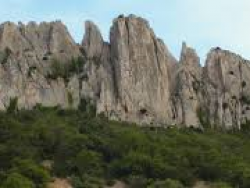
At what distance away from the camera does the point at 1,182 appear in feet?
239

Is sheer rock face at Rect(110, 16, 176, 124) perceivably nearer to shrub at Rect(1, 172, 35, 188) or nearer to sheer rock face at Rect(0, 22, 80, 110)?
sheer rock face at Rect(0, 22, 80, 110)

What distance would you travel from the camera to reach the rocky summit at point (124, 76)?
322 feet

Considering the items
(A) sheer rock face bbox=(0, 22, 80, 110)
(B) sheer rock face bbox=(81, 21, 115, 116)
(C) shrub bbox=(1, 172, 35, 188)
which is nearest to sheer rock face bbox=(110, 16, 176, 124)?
(B) sheer rock face bbox=(81, 21, 115, 116)

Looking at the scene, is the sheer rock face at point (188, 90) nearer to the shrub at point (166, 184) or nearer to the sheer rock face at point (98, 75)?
the sheer rock face at point (98, 75)

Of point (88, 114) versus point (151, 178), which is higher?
point (88, 114)

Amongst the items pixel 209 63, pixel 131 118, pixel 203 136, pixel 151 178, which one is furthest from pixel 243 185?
pixel 209 63

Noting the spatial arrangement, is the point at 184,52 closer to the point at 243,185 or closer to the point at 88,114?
the point at 88,114

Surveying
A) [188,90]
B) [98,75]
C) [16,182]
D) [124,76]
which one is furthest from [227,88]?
[16,182]

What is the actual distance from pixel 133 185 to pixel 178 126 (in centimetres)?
2246

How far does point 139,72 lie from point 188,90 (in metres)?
6.18

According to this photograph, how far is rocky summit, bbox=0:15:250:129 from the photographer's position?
9825 centimetres

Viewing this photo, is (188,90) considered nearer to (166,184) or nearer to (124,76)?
(124,76)

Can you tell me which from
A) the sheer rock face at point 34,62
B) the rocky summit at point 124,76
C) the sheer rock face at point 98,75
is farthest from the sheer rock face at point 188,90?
the sheer rock face at point 34,62

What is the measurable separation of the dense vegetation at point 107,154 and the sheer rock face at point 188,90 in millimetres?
7772
